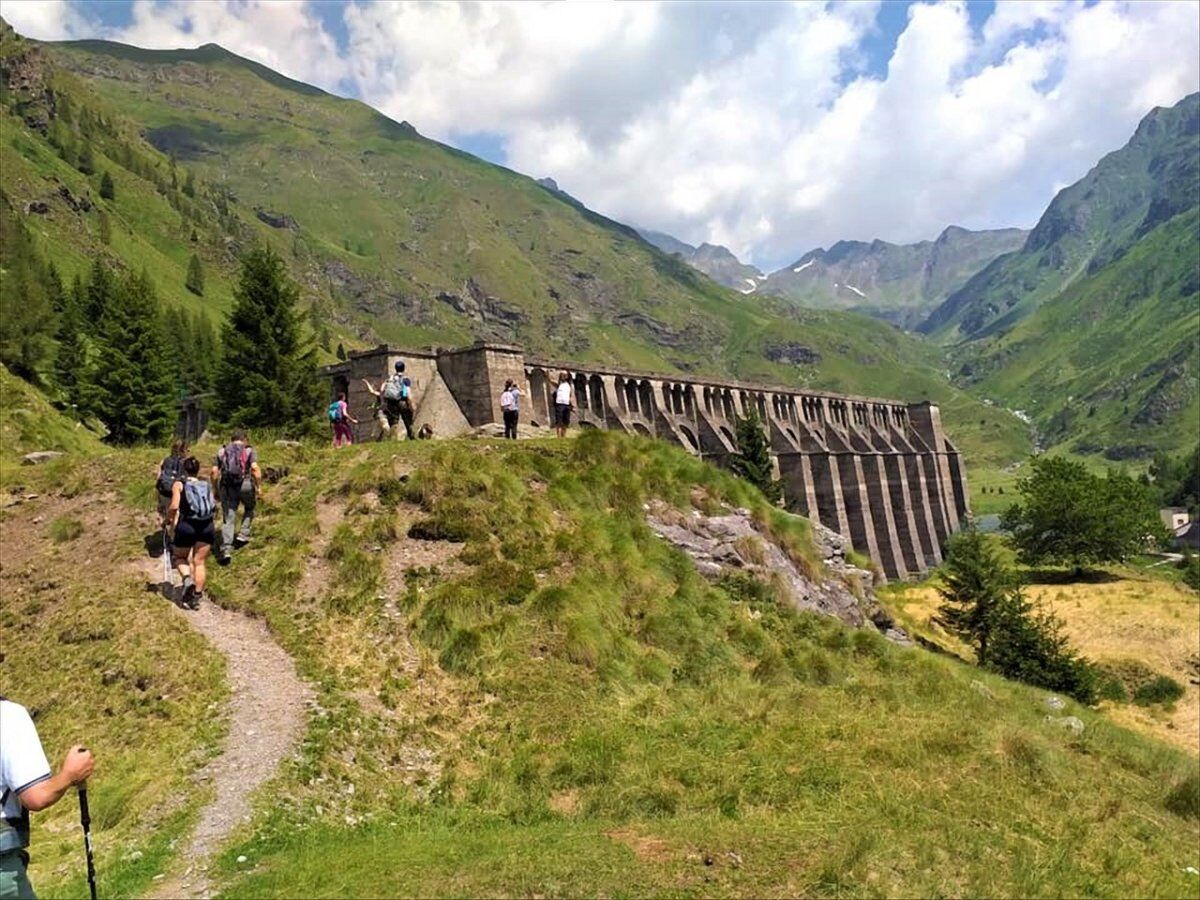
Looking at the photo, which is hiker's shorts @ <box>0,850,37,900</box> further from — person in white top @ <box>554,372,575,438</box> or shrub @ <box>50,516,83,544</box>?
person in white top @ <box>554,372,575,438</box>

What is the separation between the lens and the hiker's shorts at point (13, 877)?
5.04 metres

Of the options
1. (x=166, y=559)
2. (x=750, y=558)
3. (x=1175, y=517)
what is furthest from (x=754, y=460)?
(x=1175, y=517)

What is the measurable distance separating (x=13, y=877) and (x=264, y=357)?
131 feet

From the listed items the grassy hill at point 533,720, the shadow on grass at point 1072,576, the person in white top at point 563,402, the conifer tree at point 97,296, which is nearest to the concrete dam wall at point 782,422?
the shadow on grass at point 1072,576

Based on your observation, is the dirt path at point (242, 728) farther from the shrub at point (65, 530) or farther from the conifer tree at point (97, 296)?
the conifer tree at point (97, 296)

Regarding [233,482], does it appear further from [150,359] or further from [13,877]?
[150,359]

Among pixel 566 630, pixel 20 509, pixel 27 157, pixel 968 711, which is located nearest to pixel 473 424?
pixel 20 509

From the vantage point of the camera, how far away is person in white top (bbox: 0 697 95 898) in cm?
502

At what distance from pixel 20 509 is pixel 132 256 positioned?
6703 inches

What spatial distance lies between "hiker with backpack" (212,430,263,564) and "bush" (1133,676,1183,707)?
40733 millimetres

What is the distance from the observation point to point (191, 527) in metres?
15.1

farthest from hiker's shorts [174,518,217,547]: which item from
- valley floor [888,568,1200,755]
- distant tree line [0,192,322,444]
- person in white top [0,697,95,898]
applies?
valley floor [888,568,1200,755]

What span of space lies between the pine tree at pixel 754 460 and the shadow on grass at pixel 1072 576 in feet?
88.1

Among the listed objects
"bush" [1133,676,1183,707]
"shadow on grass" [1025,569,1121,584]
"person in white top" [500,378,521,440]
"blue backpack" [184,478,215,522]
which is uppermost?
"person in white top" [500,378,521,440]
